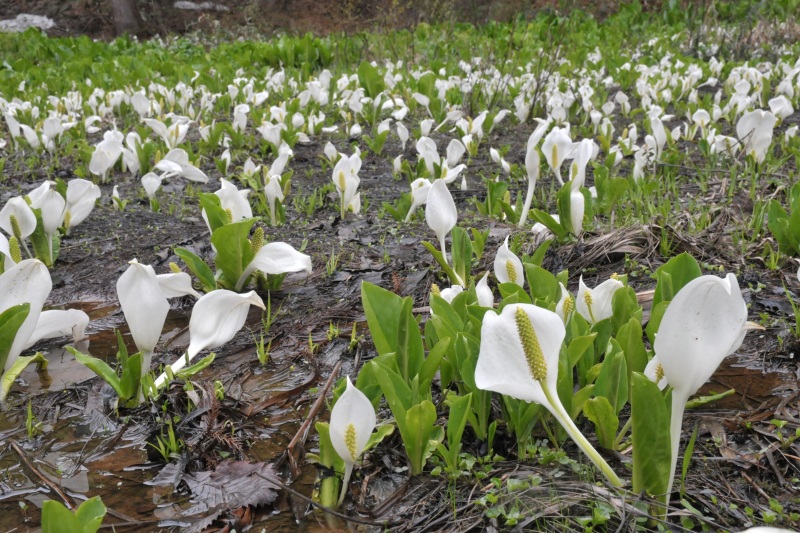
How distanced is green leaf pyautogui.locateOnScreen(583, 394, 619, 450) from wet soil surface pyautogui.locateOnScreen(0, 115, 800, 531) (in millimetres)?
46

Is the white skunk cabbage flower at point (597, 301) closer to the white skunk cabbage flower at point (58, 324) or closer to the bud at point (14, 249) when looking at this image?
the white skunk cabbage flower at point (58, 324)

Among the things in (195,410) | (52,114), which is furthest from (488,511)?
(52,114)

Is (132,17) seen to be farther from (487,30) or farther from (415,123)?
(415,123)

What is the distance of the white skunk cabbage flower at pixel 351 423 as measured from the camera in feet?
4.72

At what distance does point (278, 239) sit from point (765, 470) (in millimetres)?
2370

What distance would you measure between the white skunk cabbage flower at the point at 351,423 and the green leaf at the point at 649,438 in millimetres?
512

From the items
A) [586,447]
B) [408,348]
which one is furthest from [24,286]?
[586,447]

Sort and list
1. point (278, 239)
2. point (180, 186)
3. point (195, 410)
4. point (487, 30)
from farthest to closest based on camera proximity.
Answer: point (487, 30) < point (180, 186) < point (278, 239) < point (195, 410)

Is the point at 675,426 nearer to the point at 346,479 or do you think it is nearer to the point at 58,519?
the point at 346,479

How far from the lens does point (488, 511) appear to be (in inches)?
55.1

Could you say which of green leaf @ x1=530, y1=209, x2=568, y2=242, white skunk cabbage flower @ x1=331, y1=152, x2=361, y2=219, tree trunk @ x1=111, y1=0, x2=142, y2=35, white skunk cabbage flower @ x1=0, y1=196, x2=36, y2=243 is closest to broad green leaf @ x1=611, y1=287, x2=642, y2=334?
green leaf @ x1=530, y1=209, x2=568, y2=242

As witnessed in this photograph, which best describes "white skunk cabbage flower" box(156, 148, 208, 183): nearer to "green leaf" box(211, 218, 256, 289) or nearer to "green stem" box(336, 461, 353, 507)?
Result: "green leaf" box(211, 218, 256, 289)

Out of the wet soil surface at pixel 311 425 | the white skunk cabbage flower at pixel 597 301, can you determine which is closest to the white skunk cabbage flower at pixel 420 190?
the wet soil surface at pixel 311 425

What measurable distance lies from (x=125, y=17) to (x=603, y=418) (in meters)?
17.3
